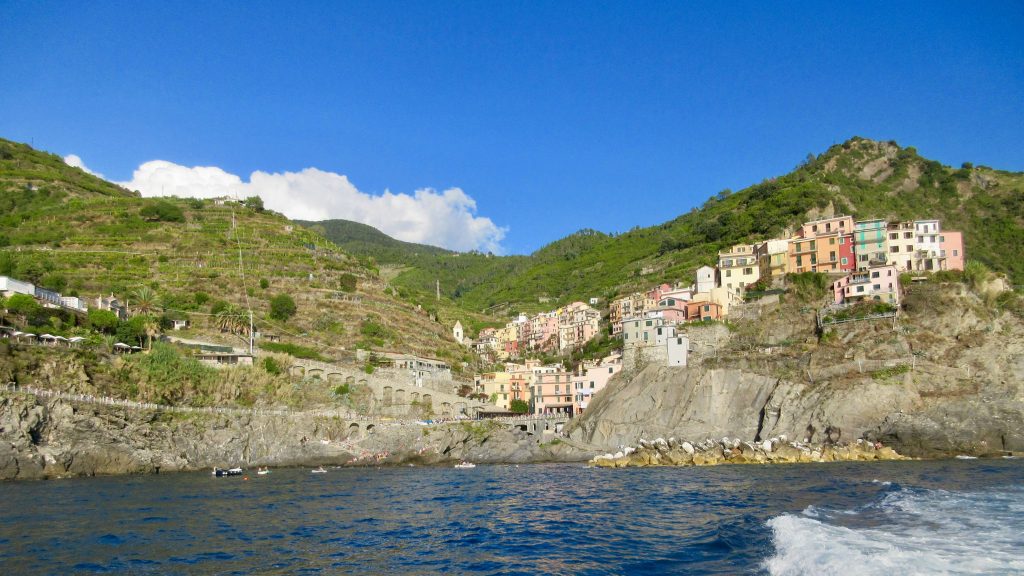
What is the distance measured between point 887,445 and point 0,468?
62.9 meters

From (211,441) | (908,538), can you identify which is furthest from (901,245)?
(211,441)

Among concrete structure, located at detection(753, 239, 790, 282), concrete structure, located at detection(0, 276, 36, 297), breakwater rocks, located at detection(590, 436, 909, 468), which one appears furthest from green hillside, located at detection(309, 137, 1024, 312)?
concrete structure, located at detection(0, 276, 36, 297)

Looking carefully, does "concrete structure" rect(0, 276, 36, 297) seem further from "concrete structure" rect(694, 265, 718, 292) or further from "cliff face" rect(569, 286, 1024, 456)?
"concrete structure" rect(694, 265, 718, 292)

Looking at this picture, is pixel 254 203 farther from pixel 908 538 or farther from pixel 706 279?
pixel 908 538

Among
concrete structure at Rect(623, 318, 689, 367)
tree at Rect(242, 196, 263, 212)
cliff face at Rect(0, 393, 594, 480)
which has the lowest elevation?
cliff face at Rect(0, 393, 594, 480)

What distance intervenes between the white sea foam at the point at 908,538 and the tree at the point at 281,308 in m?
71.8

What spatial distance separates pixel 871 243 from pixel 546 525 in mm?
56741

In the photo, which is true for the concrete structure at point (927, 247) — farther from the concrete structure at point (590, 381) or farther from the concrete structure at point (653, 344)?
the concrete structure at point (590, 381)

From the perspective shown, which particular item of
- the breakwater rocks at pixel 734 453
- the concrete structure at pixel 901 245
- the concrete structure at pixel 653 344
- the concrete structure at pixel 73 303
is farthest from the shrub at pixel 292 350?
the concrete structure at pixel 901 245

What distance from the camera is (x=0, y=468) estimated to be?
4559cm

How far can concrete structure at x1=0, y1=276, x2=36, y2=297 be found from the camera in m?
64.4

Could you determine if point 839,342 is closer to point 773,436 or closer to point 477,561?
point 773,436

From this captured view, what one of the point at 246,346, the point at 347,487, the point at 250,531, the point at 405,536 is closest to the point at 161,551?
the point at 250,531

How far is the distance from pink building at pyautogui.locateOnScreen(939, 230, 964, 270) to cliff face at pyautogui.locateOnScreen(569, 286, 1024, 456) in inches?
377
